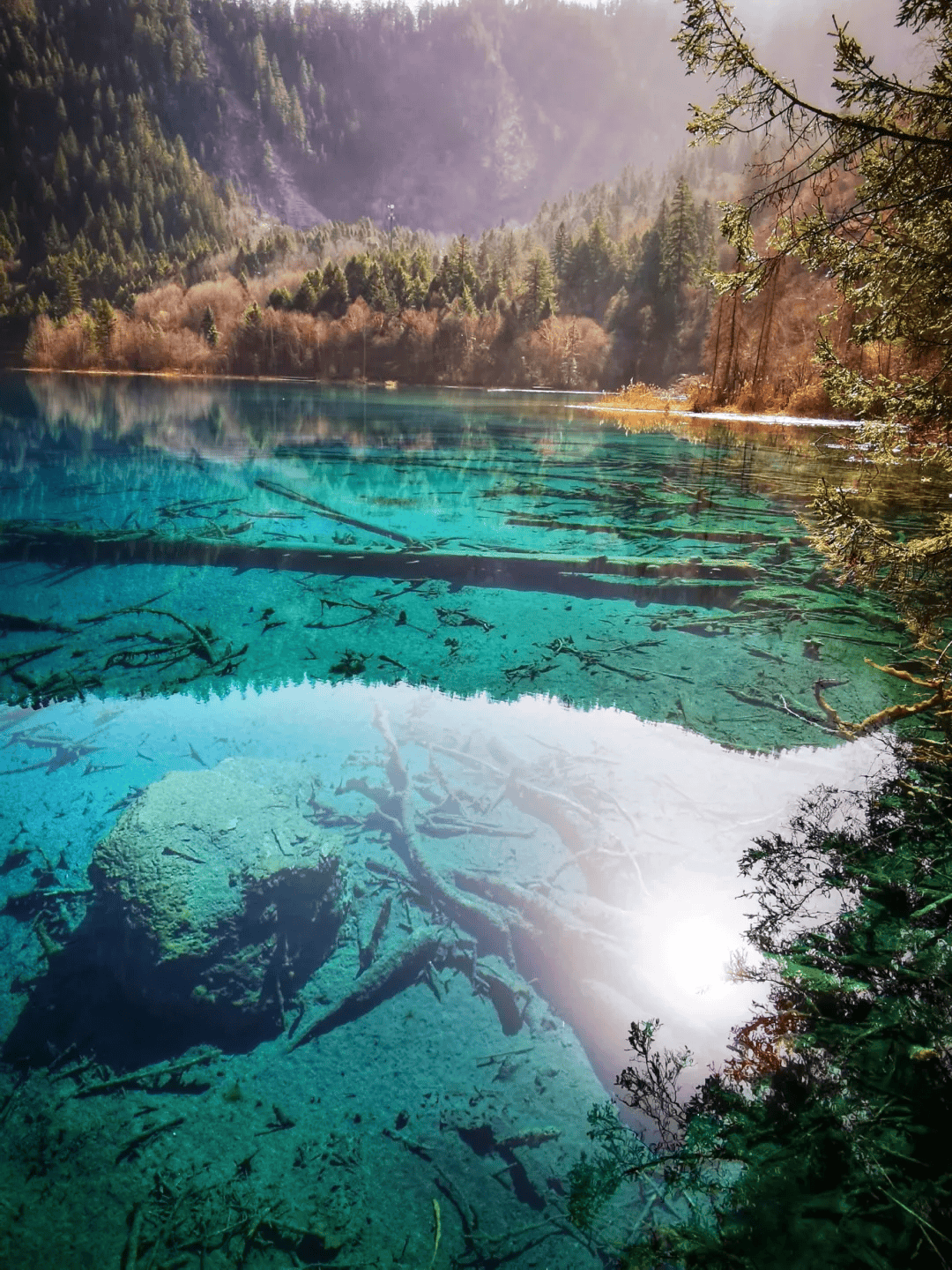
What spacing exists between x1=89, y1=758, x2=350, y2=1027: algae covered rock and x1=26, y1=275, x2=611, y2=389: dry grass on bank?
68.6 metres

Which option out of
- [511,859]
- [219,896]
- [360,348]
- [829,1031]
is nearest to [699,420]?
[511,859]

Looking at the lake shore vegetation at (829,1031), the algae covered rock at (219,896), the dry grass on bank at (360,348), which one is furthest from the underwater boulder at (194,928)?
the dry grass on bank at (360,348)

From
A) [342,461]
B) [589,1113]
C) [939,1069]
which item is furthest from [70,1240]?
[342,461]

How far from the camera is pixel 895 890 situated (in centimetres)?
302

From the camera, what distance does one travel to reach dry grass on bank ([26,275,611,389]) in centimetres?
6744

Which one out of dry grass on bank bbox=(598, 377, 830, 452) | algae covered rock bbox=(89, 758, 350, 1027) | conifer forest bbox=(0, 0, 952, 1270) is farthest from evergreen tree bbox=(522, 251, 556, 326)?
algae covered rock bbox=(89, 758, 350, 1027)

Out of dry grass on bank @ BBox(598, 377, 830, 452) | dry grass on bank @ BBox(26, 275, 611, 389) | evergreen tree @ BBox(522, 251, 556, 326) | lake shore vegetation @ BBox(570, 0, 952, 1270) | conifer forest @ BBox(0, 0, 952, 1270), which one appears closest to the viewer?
A: lake shore vegetation @ BBox(570, 0, 952, 1270)

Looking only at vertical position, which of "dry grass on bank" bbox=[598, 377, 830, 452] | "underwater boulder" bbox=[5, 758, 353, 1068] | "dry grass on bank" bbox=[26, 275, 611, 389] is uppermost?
"dry grass on bank" bbox=[26, 275, 611, 389]

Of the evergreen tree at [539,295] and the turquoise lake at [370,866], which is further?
the evergreen tree at [539,295]

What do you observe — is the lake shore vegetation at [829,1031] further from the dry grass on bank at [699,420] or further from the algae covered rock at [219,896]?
the dry grass on bank at [699,420]

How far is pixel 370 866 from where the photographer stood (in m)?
3.27

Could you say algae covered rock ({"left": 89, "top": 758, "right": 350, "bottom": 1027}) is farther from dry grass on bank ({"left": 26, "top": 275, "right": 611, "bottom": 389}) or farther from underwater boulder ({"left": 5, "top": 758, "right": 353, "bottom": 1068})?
dry grass on bank ({"left": 26, "top": 275, "right": 611, "bottom": 389})

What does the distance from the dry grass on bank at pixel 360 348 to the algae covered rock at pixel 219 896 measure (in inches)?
2700

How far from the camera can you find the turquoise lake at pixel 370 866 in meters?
2.01
